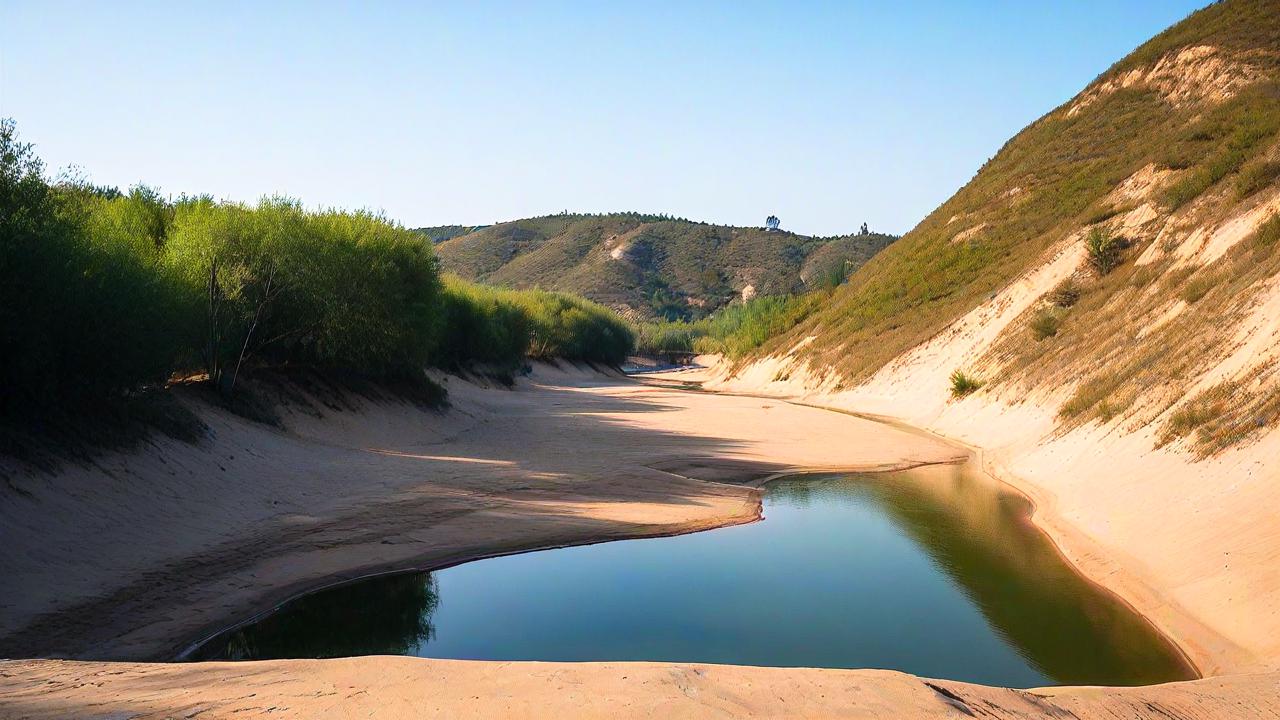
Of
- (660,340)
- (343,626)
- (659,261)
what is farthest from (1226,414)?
(659,261)

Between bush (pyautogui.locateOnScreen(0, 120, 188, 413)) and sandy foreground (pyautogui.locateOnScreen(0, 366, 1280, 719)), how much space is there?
168 cm

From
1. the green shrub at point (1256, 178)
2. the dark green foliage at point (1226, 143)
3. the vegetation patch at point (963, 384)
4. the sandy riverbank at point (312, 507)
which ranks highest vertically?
the dark green foliage at point (1226, 143)

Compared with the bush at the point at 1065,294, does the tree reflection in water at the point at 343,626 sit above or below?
below

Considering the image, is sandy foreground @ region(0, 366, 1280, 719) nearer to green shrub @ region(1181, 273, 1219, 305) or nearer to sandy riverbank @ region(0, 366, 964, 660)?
sandy riverbank @ region(0, 366, 964, 660)

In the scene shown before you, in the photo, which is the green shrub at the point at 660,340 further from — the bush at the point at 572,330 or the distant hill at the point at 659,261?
the bush at the point at 572,330

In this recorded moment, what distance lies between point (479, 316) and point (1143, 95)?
49507 mm

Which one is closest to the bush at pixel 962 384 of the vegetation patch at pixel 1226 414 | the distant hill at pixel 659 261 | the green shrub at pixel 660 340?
the vegetation patch at pixel 1226 414

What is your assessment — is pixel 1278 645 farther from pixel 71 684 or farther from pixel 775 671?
pixel 71 684

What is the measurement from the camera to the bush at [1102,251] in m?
41.9

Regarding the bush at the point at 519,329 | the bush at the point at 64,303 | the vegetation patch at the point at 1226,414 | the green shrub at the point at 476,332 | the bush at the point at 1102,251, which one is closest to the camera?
the bush at the point at 64,303

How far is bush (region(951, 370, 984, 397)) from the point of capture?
38.3 m

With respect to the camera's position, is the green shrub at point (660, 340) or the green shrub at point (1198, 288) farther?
the green shrub at point (660, 340)

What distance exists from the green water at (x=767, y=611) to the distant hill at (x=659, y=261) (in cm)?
13908

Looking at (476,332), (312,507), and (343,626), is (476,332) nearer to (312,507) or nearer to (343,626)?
(312,507)
